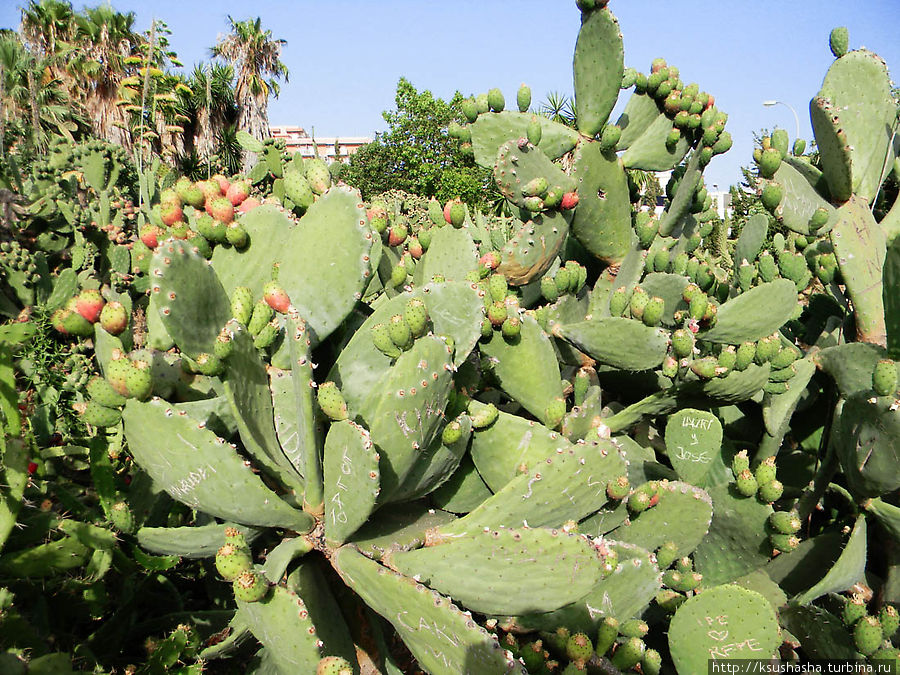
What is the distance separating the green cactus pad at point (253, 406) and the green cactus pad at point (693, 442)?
1237 mm

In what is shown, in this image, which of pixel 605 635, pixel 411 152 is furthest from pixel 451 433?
pixel 411 152

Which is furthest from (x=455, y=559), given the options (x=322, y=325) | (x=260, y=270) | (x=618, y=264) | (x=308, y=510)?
(x=618, y=264)

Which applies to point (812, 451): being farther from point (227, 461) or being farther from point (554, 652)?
point (227, 461)

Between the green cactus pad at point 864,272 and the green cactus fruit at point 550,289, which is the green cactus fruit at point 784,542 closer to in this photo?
the green cactus pad at point 864,272

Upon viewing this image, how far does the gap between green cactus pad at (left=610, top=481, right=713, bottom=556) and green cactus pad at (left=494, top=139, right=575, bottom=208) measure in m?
1.16

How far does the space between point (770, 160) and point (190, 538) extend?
Result: 252cm

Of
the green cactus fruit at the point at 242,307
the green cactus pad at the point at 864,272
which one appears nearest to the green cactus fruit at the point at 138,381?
the green cactus fruit at the point at 242,307

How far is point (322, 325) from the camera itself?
1.78 metres

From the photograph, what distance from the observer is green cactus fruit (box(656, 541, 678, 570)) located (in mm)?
1942

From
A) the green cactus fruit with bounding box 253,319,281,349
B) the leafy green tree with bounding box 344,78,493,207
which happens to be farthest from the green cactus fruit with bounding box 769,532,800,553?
the leafy green tree with bounding box 344,78,493,207

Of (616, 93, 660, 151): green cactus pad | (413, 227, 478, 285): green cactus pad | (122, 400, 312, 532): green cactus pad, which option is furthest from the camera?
(616, 93, 660, 151): green cactus pad

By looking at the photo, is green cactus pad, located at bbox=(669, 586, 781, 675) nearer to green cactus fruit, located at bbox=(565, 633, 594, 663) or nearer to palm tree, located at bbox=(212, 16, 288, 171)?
green cactus fruit, located at bbox=(565, 633, 594, 663)

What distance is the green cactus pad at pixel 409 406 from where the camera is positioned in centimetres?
150

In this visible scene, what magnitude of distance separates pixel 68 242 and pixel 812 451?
18.5 feet
